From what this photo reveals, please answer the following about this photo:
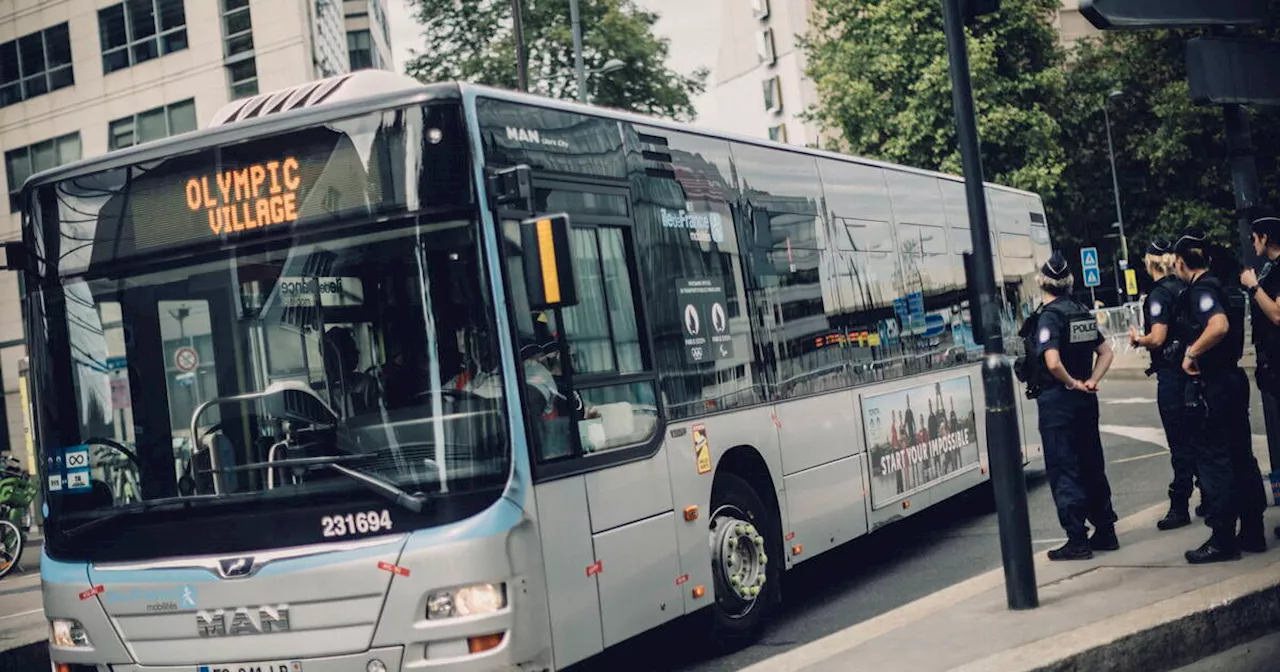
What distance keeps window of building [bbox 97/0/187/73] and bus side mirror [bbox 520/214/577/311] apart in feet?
108

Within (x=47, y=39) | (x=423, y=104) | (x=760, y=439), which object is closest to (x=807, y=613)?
(x=760, y=439)

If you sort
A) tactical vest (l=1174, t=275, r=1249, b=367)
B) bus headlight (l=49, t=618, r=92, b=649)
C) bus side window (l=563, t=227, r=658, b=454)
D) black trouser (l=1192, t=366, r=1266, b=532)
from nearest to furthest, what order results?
bus headlight (l=49, t=618, r=92, b=649)
bus side window (l=563, t=227, r=658, b=454)
black trouser (l=1192, t=366, r=1266, b=532)
tactical vest (l=1174, t=275, r=1249, b=367)

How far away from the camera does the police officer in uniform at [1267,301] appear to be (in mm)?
8000

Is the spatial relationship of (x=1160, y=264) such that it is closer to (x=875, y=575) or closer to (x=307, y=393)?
(x=875, y=575)

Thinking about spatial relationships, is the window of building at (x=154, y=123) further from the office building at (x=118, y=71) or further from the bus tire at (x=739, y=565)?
the bus tire at (x=739, y=565)

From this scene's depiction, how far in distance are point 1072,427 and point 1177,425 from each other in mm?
885

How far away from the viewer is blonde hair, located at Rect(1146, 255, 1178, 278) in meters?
8.91

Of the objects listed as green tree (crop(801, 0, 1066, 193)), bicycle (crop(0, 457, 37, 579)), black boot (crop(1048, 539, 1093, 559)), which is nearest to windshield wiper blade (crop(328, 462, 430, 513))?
black boot (crop(1048, 539, 1093, 559))

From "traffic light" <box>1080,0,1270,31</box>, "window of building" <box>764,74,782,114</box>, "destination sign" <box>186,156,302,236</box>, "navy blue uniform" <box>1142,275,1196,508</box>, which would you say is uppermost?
"window of building" <box>764,74,782,114</box>

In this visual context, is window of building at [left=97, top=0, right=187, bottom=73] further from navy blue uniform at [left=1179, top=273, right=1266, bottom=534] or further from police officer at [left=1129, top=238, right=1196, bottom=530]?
navy blue uniform at [left=1179, top=273, right=1266, bottom=534]

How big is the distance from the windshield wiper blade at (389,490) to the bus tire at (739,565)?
2.26 metres

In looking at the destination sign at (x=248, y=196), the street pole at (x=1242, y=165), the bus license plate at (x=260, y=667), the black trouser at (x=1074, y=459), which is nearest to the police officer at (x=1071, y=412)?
the black trouser at (x=1074, y=459)

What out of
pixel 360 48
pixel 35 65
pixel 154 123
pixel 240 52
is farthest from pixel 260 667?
pixel 360 48

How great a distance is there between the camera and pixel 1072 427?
28.1 ft
